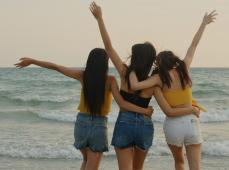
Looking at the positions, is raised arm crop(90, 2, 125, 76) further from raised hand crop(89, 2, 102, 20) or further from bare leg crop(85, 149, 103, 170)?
A: bare leg crop(85, 149, 103, 170)

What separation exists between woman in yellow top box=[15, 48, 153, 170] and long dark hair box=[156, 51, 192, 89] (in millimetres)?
315

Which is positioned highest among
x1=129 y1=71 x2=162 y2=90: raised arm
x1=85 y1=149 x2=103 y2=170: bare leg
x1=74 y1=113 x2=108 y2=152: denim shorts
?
x1=129 y1=71 x2=162 y2=90: raised arm

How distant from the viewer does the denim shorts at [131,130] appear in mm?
4305

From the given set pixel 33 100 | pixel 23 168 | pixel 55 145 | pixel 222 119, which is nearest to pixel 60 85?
pixel 33 100

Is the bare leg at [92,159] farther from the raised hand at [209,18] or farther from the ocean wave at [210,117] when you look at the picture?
the ocean wave at [210,117]

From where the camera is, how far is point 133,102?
432 centimetres

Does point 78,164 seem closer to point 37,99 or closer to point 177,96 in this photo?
point 177,96

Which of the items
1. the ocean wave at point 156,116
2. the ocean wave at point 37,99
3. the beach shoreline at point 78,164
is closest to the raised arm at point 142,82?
Answer: the beach shoreline at point 78,164

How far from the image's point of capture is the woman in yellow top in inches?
172

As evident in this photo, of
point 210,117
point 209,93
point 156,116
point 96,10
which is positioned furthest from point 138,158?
point 209,93

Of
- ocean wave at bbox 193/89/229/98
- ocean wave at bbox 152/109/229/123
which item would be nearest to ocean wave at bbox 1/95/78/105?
ocean wave at bbox 152/109/229/123

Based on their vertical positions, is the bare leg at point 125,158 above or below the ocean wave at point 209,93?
above

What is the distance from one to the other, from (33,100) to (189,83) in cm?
1843

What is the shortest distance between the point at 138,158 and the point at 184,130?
1.67 ft
